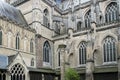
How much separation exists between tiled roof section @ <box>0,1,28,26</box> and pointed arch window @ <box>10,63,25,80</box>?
6737 millimetres

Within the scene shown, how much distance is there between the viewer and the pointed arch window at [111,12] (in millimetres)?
35531

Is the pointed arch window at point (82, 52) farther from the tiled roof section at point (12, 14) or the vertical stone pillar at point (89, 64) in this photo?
the tiled roof section at point (12, 14)

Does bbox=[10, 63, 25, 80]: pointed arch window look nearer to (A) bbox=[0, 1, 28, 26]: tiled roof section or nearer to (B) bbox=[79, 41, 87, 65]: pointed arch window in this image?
(A) bbox=[0, 1, 28, 26]: tiled roof section

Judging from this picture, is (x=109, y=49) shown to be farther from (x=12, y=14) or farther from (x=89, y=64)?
(x=12, y=14)

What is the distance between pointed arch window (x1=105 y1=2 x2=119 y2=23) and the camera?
35531 mm

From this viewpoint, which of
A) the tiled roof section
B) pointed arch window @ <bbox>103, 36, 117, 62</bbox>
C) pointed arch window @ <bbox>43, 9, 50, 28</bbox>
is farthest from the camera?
pointed arch window @ <bbox>43, 9, 50, 28</bbox>

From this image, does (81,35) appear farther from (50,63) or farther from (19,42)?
(19,42)

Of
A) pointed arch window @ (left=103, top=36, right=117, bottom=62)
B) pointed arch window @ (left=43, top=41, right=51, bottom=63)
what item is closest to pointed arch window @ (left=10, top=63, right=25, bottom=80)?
pointed arch window @ (left=43, top=41, right=51, bottom=63)

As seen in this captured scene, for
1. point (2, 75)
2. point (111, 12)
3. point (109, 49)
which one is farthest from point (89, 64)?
point (2, 75)

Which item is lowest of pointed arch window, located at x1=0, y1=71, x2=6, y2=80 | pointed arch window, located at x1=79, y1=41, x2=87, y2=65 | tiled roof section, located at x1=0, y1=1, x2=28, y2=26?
pointed arch window, located at x1=0, y1=71, x2=6, y2=80

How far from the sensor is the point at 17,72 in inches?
1064

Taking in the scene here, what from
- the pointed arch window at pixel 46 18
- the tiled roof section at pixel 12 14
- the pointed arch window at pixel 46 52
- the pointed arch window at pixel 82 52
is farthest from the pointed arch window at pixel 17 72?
the pointed arch window at pixel 46 18

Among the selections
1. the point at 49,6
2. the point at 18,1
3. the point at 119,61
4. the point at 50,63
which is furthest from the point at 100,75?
the point at 18,1

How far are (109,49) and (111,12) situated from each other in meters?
7.58
